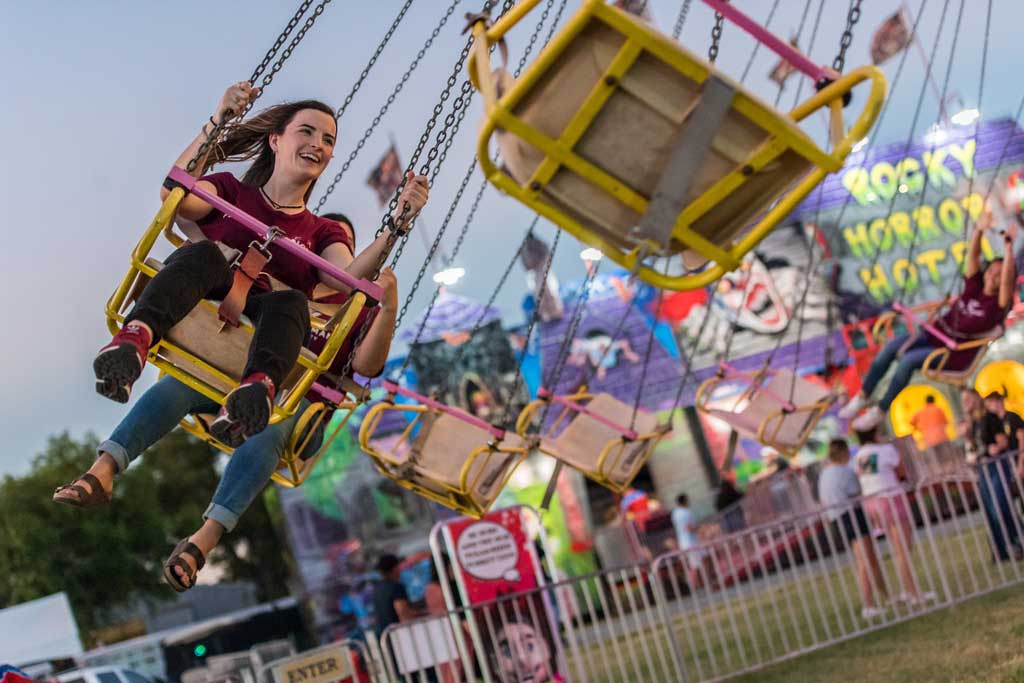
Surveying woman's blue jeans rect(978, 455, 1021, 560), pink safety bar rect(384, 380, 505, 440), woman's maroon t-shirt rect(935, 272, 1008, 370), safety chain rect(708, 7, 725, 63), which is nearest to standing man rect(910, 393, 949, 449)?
woman's blue jeans rect(978, 455, 1021, 560)

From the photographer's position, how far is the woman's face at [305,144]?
380 centimetres

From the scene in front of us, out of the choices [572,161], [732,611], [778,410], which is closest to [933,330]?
[778,410]

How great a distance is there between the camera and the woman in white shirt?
7.55 m

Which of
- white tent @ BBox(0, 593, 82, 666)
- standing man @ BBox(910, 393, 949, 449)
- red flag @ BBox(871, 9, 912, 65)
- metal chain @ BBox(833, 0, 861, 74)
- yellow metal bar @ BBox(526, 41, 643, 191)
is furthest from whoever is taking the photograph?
red flag @ BBox(871, 9, 912, 65)

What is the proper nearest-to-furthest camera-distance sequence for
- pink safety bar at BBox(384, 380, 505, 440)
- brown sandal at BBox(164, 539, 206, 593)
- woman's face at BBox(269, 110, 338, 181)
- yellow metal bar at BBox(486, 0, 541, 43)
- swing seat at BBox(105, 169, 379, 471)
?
yellow metal bar at BBox(486, 0, 541, 43), swing seat at BBox(105, 169, 379, 471), brown sandal at BBox(164, 539, 206, 593), woman's face at BBox(269, 110, 338, 181), pink safety bar at BBox(384, 380, 505, 440)

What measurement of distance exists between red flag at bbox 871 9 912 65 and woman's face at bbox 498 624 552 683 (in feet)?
50.1

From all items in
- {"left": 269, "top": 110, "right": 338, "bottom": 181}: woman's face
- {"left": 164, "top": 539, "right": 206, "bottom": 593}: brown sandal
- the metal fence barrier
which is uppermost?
{"left": 269, "top": 110, "right": 338, "bottom": 181}: woman's face

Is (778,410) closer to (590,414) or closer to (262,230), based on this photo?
(590,414)

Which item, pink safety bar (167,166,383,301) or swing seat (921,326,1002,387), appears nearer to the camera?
pink safety bar (167,166,383,301)

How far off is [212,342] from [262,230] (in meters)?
0.35

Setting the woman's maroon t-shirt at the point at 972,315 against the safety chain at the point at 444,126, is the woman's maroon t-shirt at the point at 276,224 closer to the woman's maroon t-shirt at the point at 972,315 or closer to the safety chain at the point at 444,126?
the safety chain at the point at 444,126

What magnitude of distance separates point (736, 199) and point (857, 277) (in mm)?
15954

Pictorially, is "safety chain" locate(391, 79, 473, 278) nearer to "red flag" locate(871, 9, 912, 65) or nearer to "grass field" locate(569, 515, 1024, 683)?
"grass field" locate(569, 515, 1024, 683)

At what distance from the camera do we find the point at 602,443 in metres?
7.16
